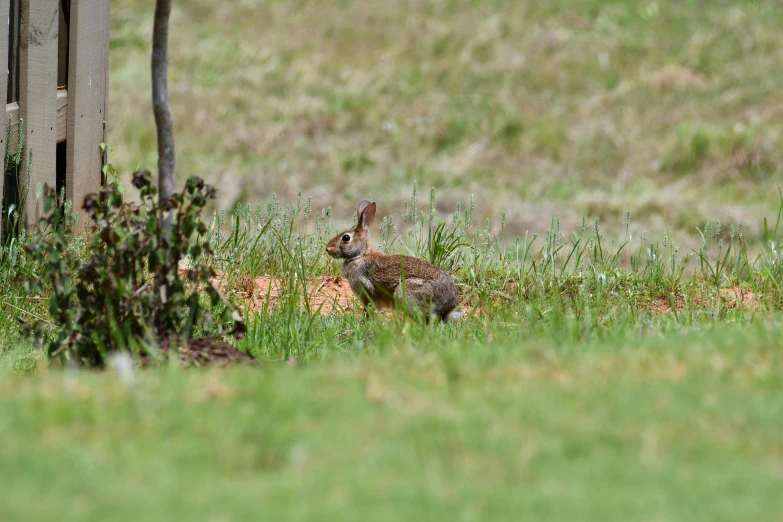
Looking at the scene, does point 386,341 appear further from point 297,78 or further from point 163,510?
point 297,78

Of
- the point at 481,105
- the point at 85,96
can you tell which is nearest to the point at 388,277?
the point at 85,96

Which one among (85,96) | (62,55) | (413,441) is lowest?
(413,441)

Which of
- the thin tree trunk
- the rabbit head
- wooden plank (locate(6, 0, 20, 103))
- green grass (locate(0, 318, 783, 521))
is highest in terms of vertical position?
wooden plank (locate(6, 0, 20, 103))

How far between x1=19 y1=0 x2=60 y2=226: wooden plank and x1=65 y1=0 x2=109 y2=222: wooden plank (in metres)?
0.19

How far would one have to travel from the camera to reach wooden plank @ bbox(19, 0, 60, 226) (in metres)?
7.07

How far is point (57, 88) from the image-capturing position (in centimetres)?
748

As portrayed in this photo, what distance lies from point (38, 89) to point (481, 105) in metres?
8.66

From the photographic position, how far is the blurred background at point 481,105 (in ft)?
42.7

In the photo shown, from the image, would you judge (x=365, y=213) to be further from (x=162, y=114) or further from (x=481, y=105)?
(x=481, y=105)

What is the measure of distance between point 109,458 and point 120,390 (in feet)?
1.75

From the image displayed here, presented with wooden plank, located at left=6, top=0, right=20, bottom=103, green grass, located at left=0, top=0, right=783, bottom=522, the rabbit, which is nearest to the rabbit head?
the rabbit

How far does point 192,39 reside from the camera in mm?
17047

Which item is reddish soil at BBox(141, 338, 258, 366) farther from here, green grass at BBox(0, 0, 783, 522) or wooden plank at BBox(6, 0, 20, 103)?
wooden plank at BBox(6, 0, 20, 103)

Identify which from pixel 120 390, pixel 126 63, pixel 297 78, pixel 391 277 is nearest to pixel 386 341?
pixel 391 277
